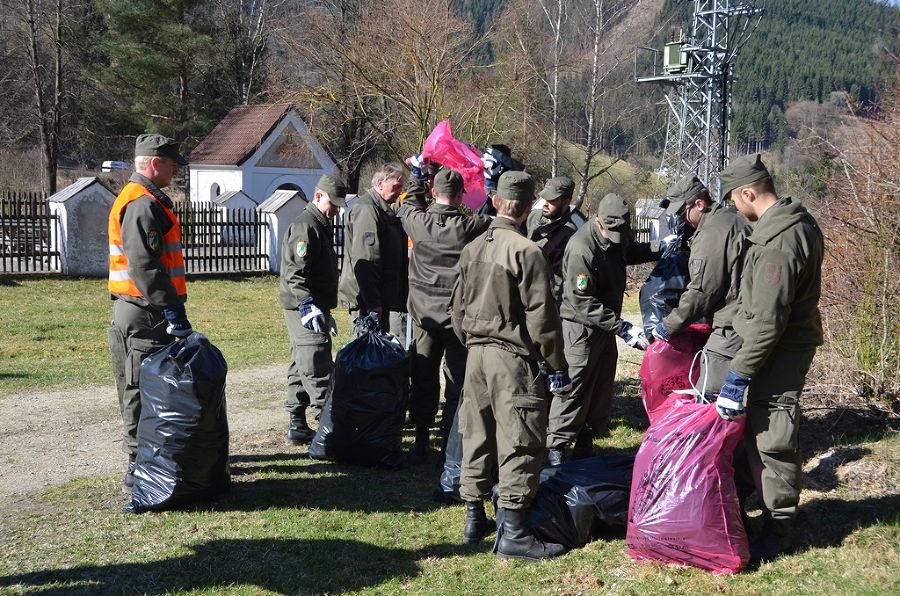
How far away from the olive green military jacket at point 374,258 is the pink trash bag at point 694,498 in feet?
8.38

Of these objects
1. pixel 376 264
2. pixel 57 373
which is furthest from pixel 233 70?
pixel 376 264

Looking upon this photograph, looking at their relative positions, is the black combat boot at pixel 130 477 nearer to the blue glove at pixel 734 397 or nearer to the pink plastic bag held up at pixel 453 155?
the pink plastic bag held up at pixel 453 155

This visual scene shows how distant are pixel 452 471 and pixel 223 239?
621 inches

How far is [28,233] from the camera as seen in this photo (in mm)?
17156

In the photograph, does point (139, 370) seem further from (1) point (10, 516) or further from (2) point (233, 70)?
(2) point (233, 70)

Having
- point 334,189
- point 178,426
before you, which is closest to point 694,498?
point 178,426

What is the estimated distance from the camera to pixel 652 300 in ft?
17.4

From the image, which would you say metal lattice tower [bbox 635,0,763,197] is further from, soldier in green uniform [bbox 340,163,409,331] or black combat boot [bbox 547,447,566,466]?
black combat boot [bbox 547,447,566,466]

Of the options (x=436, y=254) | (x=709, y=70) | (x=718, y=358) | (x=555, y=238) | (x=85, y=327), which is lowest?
(x=85, y=327)

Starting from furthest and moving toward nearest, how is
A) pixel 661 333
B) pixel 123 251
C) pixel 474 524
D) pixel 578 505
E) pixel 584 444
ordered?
pixel 584 444 < pixel 661 333 < pixel 123 251 < pixel 474 524 < pixel 578 505

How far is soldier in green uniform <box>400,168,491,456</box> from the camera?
18.0ft

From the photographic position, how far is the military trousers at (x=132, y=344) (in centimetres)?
498

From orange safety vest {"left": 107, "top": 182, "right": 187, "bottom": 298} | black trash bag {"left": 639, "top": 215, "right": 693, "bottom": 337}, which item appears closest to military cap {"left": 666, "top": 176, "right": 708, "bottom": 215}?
black trash bag {"left": 639, "top": 215, "right": 693, "bottom": 337}

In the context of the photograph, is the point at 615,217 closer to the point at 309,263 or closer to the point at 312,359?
the point at 309,263
